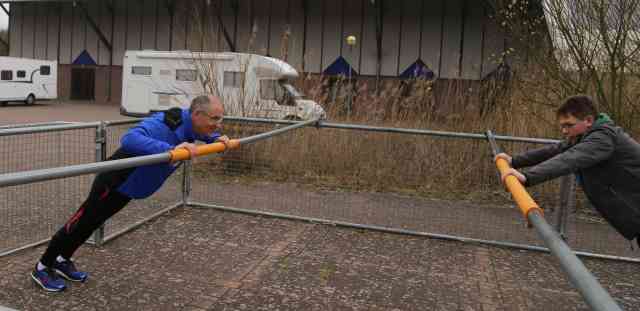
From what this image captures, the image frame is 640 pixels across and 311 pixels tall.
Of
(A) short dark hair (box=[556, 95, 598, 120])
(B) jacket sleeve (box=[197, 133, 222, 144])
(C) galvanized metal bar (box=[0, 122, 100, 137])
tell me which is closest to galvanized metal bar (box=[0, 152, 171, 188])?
(B) jacket sleeve (box=[197, 133, 222, 144])

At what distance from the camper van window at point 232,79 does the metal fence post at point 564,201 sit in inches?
259

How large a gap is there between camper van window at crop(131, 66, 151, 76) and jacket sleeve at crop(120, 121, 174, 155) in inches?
797

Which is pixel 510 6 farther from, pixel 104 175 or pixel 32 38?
pixel 32 38

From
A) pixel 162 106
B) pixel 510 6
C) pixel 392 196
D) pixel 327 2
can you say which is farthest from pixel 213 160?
pixel 327 2

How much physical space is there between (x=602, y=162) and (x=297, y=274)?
108 inches

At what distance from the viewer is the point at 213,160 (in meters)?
8.82

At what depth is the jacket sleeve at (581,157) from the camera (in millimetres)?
3455

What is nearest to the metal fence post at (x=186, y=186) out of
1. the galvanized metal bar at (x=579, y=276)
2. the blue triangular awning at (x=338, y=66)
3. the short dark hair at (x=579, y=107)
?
the short dark hair at (x=579, y=107)

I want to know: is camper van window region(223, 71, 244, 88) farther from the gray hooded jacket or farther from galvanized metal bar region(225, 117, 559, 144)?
the gray hooded jacket

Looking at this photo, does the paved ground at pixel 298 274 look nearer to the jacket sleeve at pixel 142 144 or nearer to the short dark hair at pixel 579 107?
the jacket sleeve at pixel 142 144

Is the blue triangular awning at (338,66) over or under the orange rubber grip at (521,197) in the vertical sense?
over

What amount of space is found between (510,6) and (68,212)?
672cm

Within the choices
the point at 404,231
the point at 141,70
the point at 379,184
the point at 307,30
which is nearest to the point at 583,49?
the point at 379,184

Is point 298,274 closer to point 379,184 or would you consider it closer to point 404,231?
point 404,231
